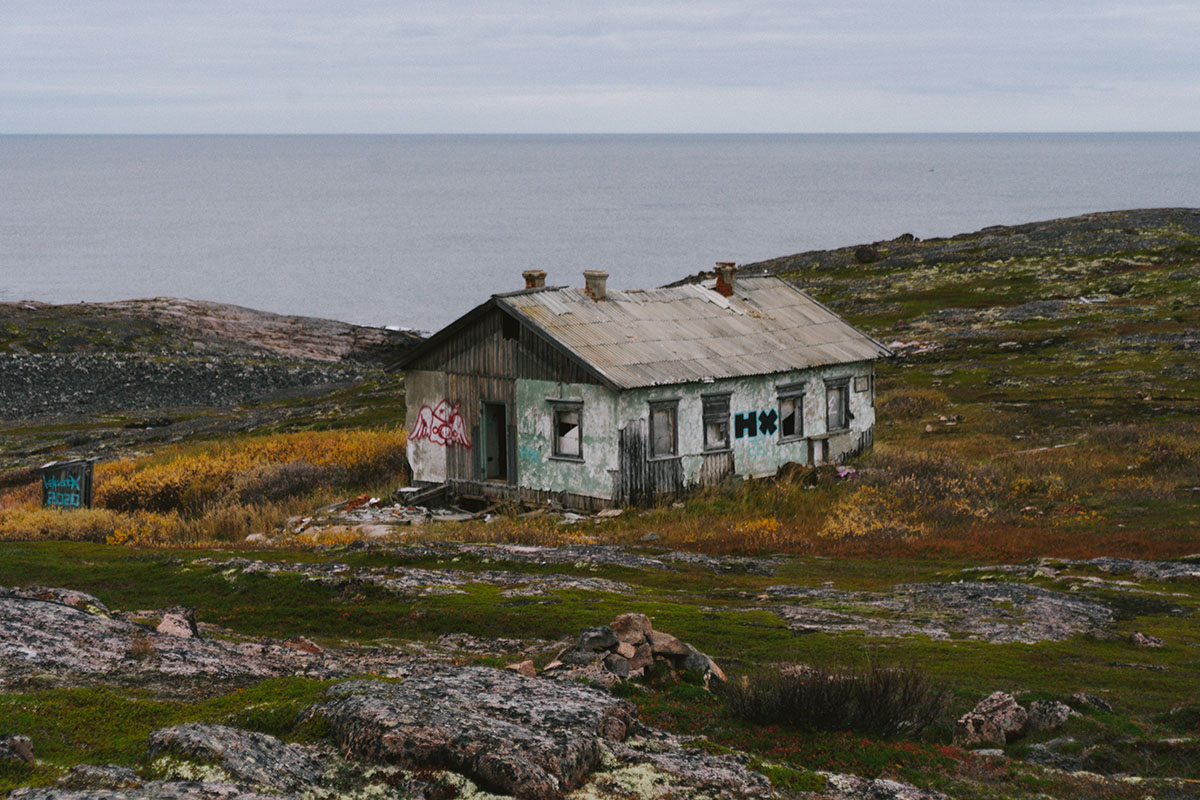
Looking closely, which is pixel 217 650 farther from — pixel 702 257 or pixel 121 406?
pixel 702 257

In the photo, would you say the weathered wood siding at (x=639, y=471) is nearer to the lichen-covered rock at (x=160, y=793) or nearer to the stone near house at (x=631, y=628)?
the stone near house at (x=631, y=628)

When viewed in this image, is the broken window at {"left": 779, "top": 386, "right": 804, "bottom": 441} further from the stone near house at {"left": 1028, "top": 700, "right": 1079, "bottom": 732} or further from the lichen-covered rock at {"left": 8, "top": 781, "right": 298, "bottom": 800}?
the lichen-covered rock at {"left": 8, "top": 781, "right": 298, "bottom": 800}

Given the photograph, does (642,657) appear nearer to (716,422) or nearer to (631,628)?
(631,628)

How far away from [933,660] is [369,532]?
16.3 metres

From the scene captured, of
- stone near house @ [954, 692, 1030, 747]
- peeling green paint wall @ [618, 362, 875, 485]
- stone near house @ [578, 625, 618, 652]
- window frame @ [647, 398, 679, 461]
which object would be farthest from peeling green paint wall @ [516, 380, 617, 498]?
stone near house @ [954, 692, 1030, 747]

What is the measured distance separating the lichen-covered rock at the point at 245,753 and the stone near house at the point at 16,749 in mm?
759

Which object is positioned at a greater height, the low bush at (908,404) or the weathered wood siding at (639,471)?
the low bush at (908,404)

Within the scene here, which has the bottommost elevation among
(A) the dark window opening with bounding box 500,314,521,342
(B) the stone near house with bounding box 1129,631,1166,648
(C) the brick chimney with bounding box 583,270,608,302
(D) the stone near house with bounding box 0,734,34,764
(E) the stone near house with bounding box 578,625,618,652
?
A: (B) the stone near house with bounding box 1129,631,1166,648

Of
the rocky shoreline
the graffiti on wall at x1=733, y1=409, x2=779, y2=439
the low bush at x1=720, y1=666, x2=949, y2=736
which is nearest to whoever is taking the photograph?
the low bush at x1=720, y1=666, x2=949, y2=736

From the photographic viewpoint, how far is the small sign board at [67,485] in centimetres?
3103

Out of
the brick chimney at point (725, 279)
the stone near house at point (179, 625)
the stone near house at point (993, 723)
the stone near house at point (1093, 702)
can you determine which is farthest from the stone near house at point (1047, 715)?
the brick chimney at point (725, 279)

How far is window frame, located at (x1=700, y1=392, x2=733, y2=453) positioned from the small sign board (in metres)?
16.3

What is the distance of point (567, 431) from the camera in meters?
31.2

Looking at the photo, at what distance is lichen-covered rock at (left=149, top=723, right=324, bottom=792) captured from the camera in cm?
785
